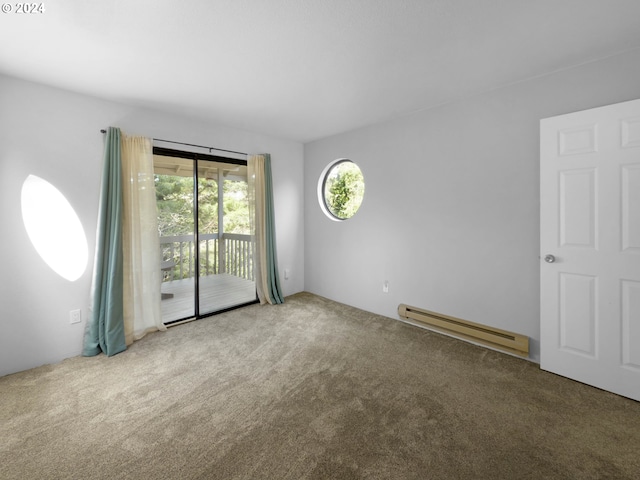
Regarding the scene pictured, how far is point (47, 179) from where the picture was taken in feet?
7.77

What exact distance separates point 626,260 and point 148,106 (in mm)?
4290

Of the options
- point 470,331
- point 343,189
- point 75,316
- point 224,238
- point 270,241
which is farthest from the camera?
point 343,189

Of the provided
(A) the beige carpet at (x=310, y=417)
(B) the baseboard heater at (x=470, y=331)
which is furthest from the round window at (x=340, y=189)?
(A) the beige carpet at (x=310, y=417)

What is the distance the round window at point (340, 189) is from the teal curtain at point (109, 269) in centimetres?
250

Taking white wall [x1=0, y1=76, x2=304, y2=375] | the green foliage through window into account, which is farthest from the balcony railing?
the green foliage through window

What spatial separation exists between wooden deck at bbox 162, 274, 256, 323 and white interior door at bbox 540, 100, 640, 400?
3436 millimetres

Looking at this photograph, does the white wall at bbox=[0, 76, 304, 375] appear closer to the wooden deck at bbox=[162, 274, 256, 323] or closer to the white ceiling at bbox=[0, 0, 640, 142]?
the white ceiling at bbox=[0, 0, 640, 142]

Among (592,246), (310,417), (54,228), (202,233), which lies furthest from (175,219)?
(592,246)

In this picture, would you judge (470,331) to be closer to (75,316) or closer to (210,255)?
(210,255)

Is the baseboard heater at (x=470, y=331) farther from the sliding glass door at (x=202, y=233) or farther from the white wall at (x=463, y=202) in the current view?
the sliding glass door at (x=202, y=233)

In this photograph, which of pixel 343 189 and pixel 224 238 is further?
pixel 343 189

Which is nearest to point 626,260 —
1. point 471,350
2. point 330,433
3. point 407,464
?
point 471,350

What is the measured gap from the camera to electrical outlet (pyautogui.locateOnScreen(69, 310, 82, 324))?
8.25 ft

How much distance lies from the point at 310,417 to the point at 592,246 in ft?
7.68
